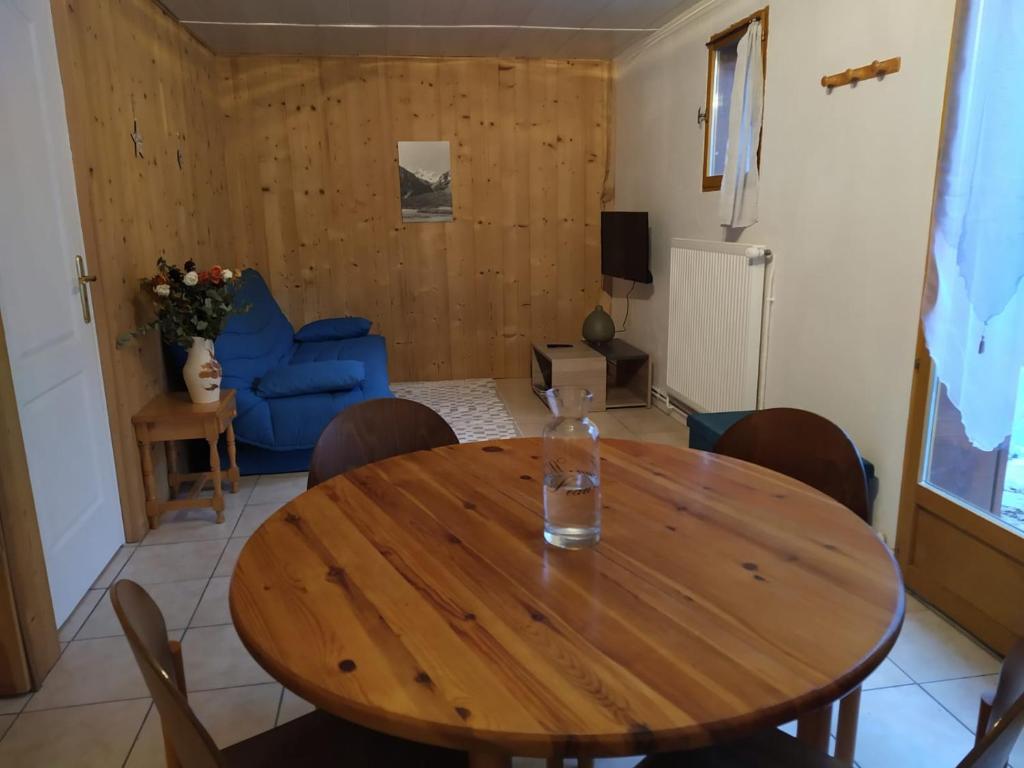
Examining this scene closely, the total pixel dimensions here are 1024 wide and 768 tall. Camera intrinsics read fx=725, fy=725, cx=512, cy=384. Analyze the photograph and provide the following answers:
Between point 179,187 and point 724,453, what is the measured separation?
3379 millimetres

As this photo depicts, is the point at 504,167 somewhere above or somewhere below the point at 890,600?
above

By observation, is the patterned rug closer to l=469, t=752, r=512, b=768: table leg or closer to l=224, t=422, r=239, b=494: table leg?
l=224, t=422, r=239, b=494: table leg

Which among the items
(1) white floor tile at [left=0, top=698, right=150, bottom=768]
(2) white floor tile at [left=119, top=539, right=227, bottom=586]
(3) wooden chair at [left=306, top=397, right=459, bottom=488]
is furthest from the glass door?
(2) white floor tile at [left=119, top=539, right=227, bottom=586]

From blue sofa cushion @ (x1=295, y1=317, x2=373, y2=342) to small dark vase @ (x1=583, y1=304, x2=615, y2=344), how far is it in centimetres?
156

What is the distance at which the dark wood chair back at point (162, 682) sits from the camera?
0.88 meters

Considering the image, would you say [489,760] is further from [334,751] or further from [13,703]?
[13,703]

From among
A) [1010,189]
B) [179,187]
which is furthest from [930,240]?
[179,187]

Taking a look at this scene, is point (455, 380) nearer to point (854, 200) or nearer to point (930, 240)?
point (854, 200)

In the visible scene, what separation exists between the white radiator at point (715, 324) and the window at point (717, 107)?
0.40m

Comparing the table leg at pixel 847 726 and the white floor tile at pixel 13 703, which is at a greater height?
the table leg at pixel 847 726

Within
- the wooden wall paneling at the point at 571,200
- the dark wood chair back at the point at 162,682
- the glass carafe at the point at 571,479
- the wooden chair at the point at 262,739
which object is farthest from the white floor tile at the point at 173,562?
the wooden wall paneling at the point at 571,200

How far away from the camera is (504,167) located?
5.50 metres

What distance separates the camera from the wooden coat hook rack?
2.53 metres

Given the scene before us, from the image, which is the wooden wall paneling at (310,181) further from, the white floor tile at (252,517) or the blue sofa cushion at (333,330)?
the white floor tile at (252,517)
